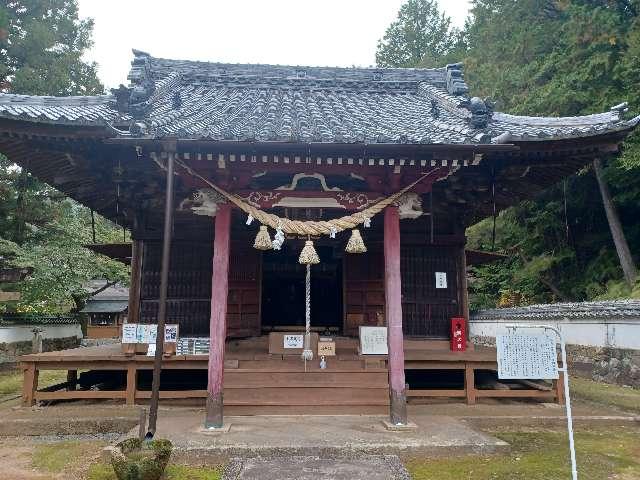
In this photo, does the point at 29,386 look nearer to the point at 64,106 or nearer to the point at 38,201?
the point at 64,106

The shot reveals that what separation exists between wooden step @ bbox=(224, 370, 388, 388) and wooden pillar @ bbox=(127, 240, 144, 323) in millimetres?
3472

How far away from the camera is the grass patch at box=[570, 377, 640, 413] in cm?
886

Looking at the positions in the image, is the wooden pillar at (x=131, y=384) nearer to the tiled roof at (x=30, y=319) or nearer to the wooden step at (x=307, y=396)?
the wooden step at (x=307, y=396)

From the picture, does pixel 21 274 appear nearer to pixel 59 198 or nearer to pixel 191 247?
pixel 59 198

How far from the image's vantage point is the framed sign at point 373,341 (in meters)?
8.42

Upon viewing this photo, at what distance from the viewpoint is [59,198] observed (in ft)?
65.8

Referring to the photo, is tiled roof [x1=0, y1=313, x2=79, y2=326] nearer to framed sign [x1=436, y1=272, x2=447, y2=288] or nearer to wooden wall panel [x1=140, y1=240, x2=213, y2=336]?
wooden wall panel [x1=140, y1=240, x2=213, y2=336]

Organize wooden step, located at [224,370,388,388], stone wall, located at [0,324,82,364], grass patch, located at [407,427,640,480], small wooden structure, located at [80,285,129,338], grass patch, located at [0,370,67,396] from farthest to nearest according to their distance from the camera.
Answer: small wooden structure, located at [80,285,129,338]
stone wall, located at [0,324,82,364]
grass patch, located at [0,370,67,396]
wooden step, located at [224,370,388,388]
grass patch, located at [407,427,640,480]

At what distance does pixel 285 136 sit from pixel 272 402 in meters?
4.27

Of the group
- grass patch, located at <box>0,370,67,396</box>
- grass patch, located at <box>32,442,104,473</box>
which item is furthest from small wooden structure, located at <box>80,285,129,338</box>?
grass patch, located at <box>32,442,104,473</box>

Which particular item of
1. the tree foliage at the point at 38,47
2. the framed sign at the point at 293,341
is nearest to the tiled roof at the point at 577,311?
the framed sign at the point at 293,341

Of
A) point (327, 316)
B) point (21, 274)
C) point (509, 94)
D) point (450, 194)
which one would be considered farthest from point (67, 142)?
point (509, 94)

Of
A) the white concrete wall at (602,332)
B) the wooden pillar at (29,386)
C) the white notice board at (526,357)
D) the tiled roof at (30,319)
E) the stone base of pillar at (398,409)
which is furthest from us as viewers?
the tiled roof at (30,319)

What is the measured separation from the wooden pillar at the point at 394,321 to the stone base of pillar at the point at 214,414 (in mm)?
2535
